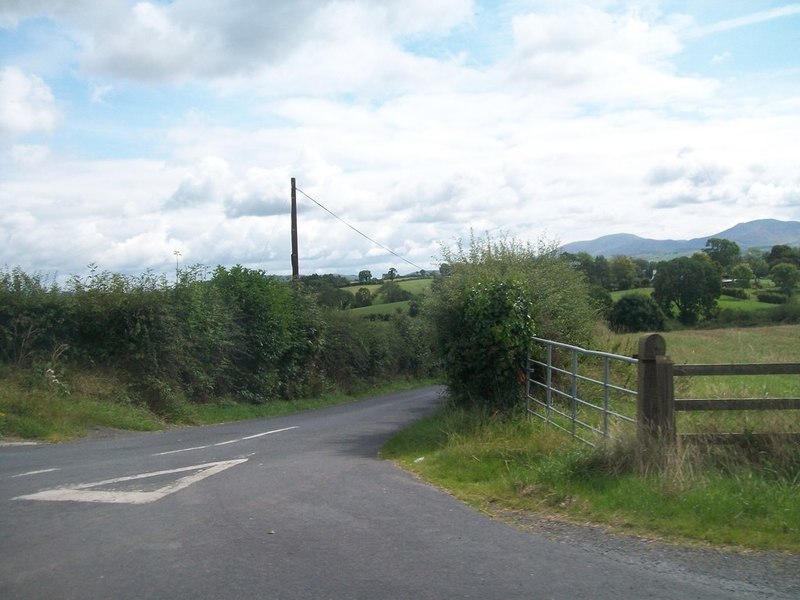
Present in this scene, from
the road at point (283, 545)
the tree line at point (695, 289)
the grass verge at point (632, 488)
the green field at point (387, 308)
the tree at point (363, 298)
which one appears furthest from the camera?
the tree at point (363, 298)

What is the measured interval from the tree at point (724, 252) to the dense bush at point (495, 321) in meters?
30.1

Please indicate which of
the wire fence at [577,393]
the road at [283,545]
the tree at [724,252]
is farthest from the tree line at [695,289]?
the road at [283,545]

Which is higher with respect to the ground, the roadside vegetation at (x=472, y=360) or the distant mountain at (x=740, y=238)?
the distant mountain at (x=740, y=238)

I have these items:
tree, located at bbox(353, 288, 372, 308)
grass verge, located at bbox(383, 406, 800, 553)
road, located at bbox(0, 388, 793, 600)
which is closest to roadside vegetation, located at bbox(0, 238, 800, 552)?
grass verge, located at bbox(383, 406, 800, 553)

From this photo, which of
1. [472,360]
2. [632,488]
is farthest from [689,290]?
[632,488]

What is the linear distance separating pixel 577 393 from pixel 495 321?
5.80 ft

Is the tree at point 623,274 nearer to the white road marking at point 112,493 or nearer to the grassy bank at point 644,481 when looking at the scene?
the grassy bank at point 644,481

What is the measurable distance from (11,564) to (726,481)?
633cm

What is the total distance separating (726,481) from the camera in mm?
7531

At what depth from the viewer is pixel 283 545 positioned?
6.34 meters

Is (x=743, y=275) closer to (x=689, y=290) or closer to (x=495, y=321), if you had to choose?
(x=689, y=290)

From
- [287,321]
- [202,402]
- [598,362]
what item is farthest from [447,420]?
[287,321]

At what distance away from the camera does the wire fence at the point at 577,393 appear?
9.37 m

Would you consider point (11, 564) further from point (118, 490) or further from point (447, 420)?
point (447, 420)
